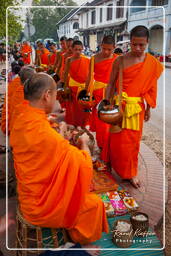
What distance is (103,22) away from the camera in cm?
2436

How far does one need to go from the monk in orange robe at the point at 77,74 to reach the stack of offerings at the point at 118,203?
8.67 ft

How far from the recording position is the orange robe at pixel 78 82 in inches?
211

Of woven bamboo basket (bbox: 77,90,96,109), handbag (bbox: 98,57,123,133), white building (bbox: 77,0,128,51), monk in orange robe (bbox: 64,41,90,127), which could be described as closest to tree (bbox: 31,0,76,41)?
white building (bbox: 77,0,128,51)

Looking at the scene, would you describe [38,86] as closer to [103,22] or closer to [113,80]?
[113,80]

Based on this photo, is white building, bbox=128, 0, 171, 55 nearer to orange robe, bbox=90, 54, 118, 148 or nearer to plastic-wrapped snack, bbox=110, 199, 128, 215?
orange robe, bbox=90, 54, 118, 148

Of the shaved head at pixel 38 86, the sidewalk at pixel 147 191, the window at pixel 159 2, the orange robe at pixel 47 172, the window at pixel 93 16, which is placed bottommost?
the sidewalk at pixel 147 191

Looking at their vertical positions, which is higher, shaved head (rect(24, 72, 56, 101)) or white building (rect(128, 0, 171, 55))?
white building (rect(128, 0, 171, 55))

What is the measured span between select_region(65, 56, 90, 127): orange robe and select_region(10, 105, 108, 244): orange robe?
3.29 metres

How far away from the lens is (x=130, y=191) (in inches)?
133

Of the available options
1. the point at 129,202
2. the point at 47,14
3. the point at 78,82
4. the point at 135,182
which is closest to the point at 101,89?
the point at 78,82

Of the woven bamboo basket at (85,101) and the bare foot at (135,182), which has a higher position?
the woven bamboo basket at (85,101)

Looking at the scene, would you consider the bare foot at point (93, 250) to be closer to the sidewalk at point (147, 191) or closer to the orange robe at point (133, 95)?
the sidewalk at point (147, 191)

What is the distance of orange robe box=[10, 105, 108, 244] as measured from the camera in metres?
1.87

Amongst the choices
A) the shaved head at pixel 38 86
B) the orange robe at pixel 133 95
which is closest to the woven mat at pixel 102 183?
the orange robe at pixel 133 95
